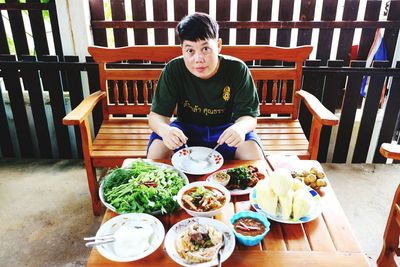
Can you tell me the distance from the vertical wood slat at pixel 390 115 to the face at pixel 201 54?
6.79 feet

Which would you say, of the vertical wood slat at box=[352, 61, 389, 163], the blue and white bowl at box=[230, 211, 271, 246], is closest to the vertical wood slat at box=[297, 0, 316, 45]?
the vertical wood slat at box=[352, 61, 389, 163]

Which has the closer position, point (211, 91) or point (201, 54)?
point (201, 54)

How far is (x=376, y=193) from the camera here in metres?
2.89

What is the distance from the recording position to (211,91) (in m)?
2.16

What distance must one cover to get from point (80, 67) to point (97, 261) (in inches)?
83.6

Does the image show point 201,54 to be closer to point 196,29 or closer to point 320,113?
point 196,29

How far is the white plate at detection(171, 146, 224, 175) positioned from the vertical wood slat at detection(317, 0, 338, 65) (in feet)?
5.94

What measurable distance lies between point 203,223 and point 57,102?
2.38 meters

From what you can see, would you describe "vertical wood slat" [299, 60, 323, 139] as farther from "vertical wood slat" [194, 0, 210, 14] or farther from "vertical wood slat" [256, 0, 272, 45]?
"vertical wood slat" [194, 0, 210, 14]

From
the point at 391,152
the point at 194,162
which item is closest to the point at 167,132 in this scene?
the point at 194,162

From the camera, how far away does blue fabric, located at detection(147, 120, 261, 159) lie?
6.91ft

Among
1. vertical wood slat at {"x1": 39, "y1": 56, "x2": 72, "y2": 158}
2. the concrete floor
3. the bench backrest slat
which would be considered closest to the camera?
the concrete floor

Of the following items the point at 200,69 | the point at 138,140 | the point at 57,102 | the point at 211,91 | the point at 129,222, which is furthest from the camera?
the point at 57,102

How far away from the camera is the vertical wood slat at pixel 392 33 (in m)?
2.89
